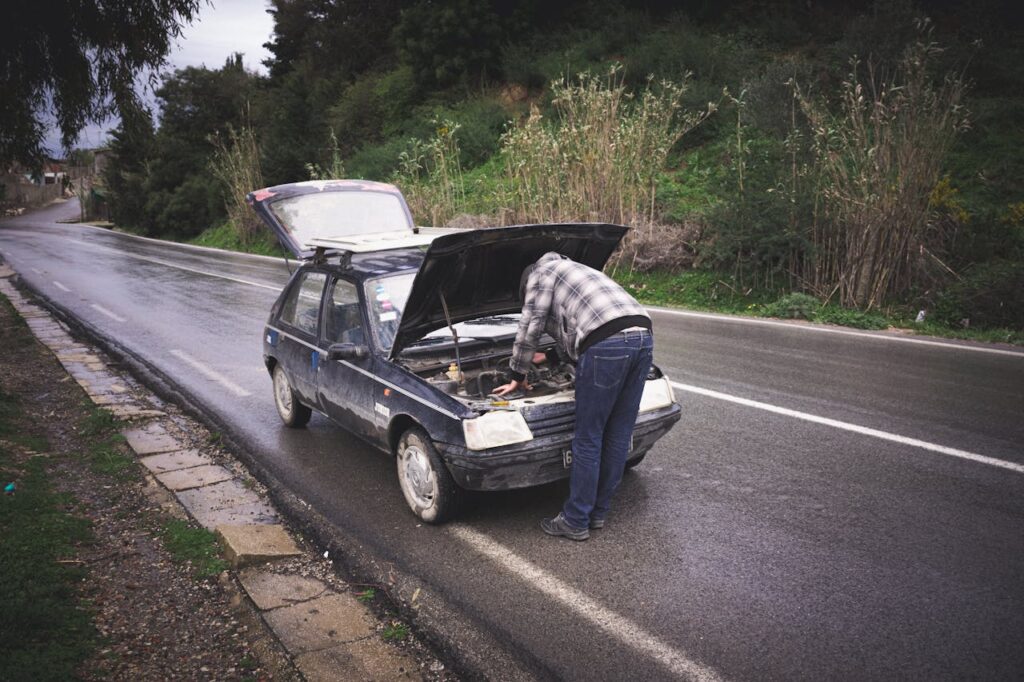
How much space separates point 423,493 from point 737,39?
22.7 metres

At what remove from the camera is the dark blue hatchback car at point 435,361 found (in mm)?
4141

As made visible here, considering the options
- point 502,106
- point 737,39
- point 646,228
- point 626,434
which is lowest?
point 626,434

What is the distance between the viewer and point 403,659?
3.15 metres

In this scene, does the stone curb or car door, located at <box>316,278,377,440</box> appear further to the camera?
car door, located at <box>316,278,377,440</box>

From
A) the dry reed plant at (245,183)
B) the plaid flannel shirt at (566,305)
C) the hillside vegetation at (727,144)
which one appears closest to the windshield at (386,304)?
the plaid flannel shirt at (566,305)

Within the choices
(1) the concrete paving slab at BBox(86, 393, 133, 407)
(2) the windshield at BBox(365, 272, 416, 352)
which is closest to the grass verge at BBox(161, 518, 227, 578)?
(2) the windshield at BBox(365, 272, 416, 352)

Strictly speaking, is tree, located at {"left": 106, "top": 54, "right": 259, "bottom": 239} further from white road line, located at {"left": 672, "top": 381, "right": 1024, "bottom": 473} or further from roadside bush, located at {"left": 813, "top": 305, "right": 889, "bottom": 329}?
white road line, located at {"left": 672, "top": 381, "right": 1024, "bottom": 473}

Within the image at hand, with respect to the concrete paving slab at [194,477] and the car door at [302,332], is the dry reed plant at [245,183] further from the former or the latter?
the concrete paving slab at [194,477]

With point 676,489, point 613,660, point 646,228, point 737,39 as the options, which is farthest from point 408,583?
point 737,39

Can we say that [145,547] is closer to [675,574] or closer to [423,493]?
[423,493]

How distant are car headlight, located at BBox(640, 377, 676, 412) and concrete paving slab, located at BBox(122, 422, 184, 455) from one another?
3840 millimetres

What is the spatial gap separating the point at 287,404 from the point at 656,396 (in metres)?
3.34

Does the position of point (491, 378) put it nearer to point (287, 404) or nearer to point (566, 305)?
point (566, 305)

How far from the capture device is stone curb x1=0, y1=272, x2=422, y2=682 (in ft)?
10.3
